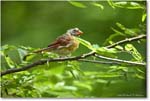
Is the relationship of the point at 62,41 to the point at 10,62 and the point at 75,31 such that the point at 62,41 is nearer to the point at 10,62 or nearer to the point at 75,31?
the point at 75,31

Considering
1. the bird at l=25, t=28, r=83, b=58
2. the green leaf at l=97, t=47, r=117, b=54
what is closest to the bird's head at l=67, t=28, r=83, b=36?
the bird at l=25, t=28, r=83, b=58

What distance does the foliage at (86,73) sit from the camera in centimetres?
116

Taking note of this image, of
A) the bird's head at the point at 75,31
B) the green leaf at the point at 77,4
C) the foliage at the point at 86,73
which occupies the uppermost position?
the green leaf at the point at 77,4

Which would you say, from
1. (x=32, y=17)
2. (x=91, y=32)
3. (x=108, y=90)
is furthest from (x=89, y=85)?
(x=32, y=17)

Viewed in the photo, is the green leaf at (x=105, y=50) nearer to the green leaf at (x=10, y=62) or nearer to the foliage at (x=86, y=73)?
the foliage at (x=86, y=73)

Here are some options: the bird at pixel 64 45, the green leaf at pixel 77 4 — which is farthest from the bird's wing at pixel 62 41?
the green leaf at pixel 77 4

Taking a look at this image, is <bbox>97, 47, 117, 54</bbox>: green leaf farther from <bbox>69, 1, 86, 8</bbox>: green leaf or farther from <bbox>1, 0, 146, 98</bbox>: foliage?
<bbox>69, 1, 86, 8</bbox>: green leaf

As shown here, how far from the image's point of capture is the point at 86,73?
51.8 inches

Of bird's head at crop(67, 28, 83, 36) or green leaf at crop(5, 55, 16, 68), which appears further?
bird's head at crop(67, 28, 83, 36)

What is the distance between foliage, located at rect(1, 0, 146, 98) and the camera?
1162 mm

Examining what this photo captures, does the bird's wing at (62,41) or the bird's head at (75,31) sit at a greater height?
the bird's head at (75,31)

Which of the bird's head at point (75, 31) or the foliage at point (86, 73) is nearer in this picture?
the foliage at point (86, 73)

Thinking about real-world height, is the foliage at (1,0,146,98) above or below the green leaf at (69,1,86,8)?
below

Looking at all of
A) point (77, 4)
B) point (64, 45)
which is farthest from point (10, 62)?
point (77, 4)
